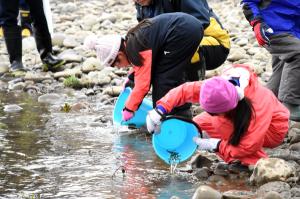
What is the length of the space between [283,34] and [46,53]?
3680 mm

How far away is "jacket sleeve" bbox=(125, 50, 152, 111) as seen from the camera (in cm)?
417

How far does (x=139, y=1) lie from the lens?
4793 mm

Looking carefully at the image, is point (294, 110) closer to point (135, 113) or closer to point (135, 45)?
point (135, 113)

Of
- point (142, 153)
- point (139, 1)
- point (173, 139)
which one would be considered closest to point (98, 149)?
point (142, 153)

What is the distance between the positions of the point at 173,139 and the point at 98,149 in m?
0.68

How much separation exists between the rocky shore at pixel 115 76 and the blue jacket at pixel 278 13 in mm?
782

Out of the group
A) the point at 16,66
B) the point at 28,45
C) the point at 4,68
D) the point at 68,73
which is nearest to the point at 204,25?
the point at 68,73

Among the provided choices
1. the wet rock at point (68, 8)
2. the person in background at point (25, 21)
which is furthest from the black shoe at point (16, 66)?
the wet rock at point (68, 8)

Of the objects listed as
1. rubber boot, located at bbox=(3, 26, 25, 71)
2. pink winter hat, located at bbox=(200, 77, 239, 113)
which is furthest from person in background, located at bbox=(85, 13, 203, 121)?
rubber boot, located at bbox=(3, 26, 25, 71)

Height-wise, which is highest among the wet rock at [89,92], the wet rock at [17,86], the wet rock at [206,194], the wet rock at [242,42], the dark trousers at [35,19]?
the wet rock at [206,194]

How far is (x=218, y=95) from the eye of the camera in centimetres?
322

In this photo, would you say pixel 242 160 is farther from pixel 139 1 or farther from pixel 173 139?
pixel 139 1

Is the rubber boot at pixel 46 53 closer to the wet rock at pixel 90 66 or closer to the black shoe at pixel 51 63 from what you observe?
the black shoe at pixel 51 63

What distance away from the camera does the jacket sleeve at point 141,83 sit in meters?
4.17
